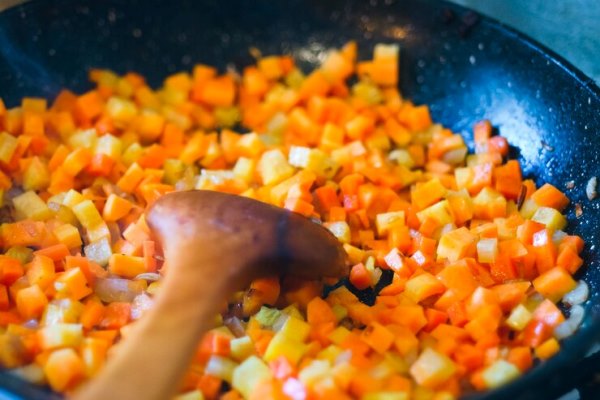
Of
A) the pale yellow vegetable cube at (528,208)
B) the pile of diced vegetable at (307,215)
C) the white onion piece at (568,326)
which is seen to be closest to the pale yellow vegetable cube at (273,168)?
the pile of diced vegetable at (307,215)

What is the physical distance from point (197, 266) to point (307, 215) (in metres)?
0.67

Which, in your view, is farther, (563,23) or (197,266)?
(563,23)

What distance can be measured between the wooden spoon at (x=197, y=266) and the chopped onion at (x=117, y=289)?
17 cm

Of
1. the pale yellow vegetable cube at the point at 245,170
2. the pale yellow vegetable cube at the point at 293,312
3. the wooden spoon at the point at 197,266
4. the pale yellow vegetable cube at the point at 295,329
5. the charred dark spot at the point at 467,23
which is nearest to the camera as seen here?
the wooden spoon at the point at 197,266

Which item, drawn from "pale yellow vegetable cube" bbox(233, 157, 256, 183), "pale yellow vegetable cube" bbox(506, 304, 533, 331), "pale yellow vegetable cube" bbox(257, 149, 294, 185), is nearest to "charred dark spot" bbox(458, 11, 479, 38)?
"pale yellow vegetable cube" bbox(257, 149, 294, 185)

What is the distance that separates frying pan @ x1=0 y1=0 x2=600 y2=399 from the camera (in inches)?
91.5

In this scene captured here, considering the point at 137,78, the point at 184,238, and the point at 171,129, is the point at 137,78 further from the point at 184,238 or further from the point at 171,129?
the point at 184,238

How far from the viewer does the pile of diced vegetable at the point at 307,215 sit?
5.89ft

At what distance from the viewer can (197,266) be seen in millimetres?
1688

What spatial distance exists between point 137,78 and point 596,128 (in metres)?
1.77

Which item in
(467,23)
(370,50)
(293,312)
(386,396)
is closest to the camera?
(386,396)

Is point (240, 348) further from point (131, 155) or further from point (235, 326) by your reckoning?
point (131, 155)

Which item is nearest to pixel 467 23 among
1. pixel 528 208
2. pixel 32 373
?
pixel 528 208

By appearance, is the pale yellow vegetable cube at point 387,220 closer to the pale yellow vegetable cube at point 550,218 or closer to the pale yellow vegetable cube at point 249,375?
the pale yellow vegetable cube at point 550,218
